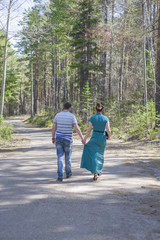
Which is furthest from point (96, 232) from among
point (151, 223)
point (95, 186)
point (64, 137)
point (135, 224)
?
point (64, 137)

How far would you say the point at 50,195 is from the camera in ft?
18.0

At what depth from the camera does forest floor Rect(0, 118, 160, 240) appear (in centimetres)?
366

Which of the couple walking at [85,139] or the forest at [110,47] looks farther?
the forest at [110,47]

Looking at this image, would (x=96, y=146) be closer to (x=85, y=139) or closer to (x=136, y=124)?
(x=85, y=139)

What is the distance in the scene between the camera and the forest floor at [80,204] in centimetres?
366

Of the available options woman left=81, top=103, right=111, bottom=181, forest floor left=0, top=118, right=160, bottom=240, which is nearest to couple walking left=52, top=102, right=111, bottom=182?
woman left=81, top=103, right=111, bottom=181

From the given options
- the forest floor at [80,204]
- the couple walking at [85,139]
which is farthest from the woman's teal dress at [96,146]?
the forest floor at [80,204]

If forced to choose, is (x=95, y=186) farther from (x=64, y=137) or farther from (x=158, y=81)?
(x=158, y=81)

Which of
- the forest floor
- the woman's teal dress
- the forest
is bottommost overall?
the forest floor

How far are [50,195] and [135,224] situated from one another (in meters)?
2.09

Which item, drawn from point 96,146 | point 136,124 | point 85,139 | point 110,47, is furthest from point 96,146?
point 110,47

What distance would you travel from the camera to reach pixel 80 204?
4.92 m

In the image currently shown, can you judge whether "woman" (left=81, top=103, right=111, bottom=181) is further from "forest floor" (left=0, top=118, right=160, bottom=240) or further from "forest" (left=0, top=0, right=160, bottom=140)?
"forest" (left=0, top=0, right=160, bottom=140)

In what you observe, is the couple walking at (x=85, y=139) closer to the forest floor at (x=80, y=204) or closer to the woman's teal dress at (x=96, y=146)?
the woman's teal dress at (x=96, y=146)
